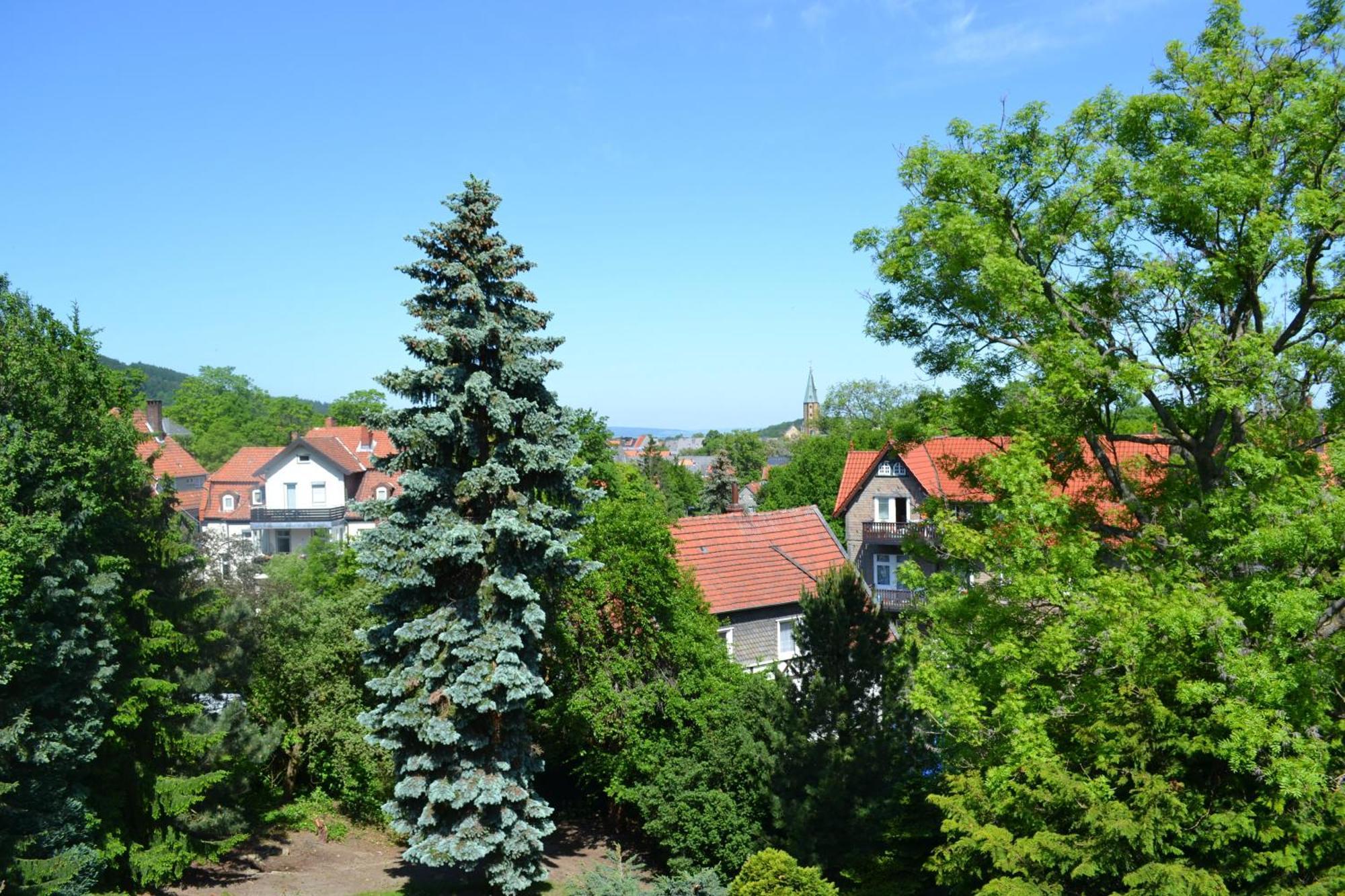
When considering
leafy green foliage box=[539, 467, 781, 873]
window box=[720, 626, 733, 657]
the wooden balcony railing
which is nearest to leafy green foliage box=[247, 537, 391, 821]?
leafy green foliage box=[539, 467, 781, 873]

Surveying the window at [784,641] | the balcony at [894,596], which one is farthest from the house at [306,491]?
the window at [784,641]

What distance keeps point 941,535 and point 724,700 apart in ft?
25.8

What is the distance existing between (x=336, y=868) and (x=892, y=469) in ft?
91.4

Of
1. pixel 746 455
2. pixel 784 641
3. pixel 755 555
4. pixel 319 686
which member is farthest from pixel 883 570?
pixel 746 455

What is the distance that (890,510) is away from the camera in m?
41.1

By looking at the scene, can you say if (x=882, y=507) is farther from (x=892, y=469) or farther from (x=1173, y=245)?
(x=1173, y=245)

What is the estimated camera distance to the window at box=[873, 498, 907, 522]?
4094 cm

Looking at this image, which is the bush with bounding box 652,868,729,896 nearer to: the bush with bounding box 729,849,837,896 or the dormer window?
the bush with bounding box 729,849,837,896

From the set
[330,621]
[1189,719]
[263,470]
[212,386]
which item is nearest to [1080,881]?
[1189,719]

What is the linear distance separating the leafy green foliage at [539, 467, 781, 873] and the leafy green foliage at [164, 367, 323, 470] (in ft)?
290

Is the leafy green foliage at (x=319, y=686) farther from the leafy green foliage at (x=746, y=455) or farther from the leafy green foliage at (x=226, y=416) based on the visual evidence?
the leafy green foliage at (x=226, y=416)

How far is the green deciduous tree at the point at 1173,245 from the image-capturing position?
36.5ft

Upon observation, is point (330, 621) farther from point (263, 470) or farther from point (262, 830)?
point (263, 470)

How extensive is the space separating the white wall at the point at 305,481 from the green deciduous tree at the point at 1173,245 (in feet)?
150
